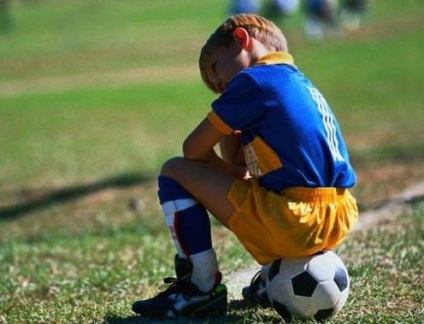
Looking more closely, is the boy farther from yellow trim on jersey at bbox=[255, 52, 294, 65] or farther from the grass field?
the grass field

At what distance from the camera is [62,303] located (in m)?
5.89

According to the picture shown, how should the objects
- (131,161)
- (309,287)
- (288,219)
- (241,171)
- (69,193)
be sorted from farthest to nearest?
(131,161), (69,193), (241,171), (309,287), (288,219)

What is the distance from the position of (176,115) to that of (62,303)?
40.3 feet

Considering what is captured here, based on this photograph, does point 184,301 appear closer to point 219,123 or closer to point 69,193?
point 219,123

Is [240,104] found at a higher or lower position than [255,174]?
higher

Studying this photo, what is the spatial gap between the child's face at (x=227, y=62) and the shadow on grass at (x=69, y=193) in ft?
19.7

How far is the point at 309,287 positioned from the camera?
16.0ft

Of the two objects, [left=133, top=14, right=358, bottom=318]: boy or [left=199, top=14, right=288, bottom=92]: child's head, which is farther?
[left=199, top=14, right=288, bottom=92]: child's head

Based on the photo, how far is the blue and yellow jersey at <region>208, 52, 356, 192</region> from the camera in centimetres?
484

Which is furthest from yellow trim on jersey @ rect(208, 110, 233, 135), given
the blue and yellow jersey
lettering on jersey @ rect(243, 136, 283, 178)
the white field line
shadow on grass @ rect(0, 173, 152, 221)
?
the white field line

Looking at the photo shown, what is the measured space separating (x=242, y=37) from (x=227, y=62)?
0.50 feet

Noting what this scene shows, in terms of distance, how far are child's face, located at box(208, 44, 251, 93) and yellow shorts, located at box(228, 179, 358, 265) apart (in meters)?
0.53

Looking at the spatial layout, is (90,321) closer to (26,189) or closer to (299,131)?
(299,131)

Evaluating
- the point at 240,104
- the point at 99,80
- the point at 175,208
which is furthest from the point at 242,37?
the point at 99,80
